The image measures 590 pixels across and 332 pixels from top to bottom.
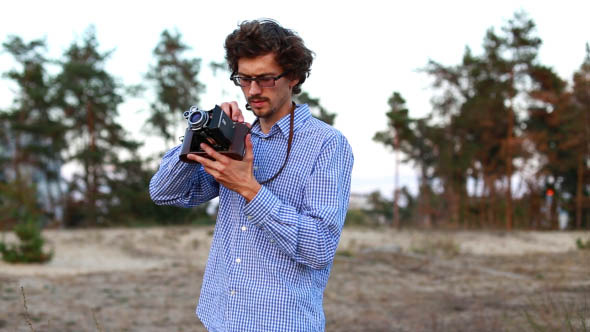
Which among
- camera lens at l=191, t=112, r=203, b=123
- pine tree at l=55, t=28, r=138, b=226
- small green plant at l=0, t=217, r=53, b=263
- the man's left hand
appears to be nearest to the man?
the man's left hand

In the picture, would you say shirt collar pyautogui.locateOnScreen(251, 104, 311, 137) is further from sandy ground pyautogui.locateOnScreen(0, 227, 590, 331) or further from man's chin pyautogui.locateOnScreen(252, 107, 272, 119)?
sandy ground pyautogui.locateOnScreen(0, 227, 590, 331)

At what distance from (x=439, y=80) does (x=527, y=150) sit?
4.33m

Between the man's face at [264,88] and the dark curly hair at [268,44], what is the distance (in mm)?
17

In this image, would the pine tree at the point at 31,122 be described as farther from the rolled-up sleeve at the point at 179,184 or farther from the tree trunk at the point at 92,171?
the rolled-up sleeve at the point at 179,184

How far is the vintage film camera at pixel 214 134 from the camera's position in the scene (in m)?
1.57

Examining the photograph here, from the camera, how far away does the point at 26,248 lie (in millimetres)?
11227

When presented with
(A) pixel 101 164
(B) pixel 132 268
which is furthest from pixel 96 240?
(A) pixel 101 164

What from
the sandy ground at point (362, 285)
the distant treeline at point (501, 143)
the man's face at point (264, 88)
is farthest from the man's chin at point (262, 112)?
the distant treeline at point (501, 143)

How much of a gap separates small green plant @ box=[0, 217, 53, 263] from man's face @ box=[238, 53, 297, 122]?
10.6 m

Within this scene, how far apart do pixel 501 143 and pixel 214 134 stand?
2387 cm

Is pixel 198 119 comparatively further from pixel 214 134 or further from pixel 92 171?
pixel 92 171

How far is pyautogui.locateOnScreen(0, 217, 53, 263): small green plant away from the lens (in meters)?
11.1

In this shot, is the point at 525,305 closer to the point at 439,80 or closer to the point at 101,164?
the point at 439,80

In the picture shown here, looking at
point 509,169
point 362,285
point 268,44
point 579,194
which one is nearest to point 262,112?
point 268,44
